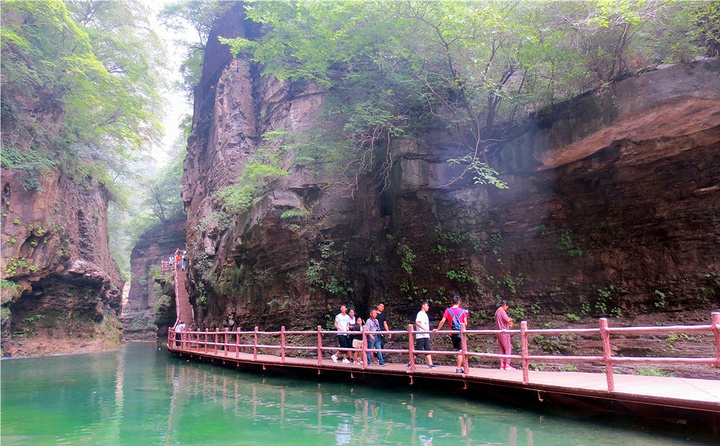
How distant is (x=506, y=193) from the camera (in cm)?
1169

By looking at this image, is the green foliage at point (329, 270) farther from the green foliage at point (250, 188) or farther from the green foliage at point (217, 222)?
the green foliage at point (217, 222)

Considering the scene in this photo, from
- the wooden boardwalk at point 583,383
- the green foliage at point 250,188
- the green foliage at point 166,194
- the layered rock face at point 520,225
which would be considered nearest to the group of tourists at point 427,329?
the wooden boardwalk at point 583,383

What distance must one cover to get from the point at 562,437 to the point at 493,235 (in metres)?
7.20

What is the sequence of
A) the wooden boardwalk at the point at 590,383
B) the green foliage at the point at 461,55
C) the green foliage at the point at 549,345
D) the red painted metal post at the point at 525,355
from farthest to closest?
the green foliage at the point at 549,345, the green foliage at the point at 461,55, the red painted metal post at the point at 525,355, the wooden boardwalk at the point at 590,383

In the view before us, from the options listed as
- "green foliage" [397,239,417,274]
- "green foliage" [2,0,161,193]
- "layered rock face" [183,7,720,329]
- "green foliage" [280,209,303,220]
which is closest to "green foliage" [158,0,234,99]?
"green foliage" [2,0,161,193]

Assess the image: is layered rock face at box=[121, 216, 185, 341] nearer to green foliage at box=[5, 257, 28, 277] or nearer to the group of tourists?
green foliage at box=[5, 257, 28, 277]

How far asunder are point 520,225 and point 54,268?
78.7 ft

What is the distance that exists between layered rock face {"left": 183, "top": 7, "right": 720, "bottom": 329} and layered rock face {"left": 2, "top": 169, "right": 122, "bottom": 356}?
980 cm

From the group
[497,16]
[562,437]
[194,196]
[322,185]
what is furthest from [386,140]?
[194,196]

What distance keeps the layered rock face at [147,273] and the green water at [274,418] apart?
30.6 m

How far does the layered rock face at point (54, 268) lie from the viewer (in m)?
19.8

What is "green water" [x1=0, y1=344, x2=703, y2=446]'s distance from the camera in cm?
541

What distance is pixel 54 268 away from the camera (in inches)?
887

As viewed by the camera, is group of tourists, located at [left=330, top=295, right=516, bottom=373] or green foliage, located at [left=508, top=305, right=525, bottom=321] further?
green foliage, located at [left=508, top=305, right=525, bottom=321]
